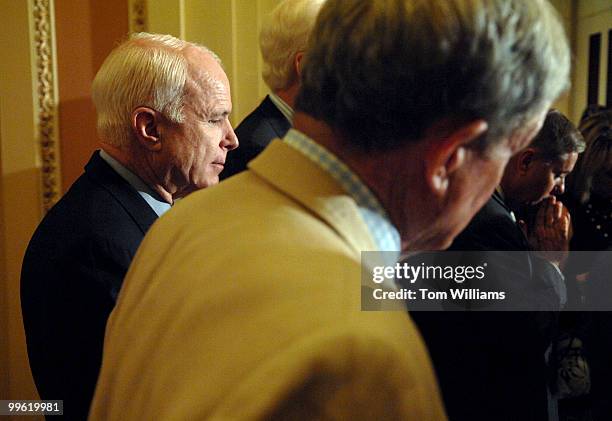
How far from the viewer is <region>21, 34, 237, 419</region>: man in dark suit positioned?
1253mm

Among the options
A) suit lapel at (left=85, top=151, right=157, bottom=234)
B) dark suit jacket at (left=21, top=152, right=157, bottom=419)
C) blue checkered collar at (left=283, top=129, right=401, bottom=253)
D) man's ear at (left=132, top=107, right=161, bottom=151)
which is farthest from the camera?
man's ear at (left=132, top=107, right=161, bottom=151)

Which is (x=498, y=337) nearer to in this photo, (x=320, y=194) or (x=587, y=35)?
(x=320, y=194)

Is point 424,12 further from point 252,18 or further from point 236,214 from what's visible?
point 252,18

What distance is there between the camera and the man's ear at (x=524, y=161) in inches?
59.9

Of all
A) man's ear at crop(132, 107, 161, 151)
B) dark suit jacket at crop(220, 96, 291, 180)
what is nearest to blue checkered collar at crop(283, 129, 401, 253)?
man's ear at crop(132, 107, 161, 151)

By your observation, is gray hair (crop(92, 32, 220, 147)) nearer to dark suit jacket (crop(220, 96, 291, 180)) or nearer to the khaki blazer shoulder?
dark suit jacket (crop(220, 96, 291, 180))

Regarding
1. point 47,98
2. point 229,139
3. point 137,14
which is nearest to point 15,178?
point 47,98

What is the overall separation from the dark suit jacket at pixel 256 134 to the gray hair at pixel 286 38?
6cm

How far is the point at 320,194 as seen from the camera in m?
0.60

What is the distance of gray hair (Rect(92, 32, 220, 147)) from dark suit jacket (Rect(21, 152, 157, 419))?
9.3 inches

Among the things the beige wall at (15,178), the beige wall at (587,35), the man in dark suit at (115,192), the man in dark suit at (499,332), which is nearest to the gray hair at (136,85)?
the man in dark suit at (115,192)

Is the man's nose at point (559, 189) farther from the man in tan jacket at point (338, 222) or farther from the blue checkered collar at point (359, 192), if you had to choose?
the blue checkered collar at point (359, 192)

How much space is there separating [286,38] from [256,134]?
0.23m

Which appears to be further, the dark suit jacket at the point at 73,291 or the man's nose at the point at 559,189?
the man's nose at the point at 559,189
